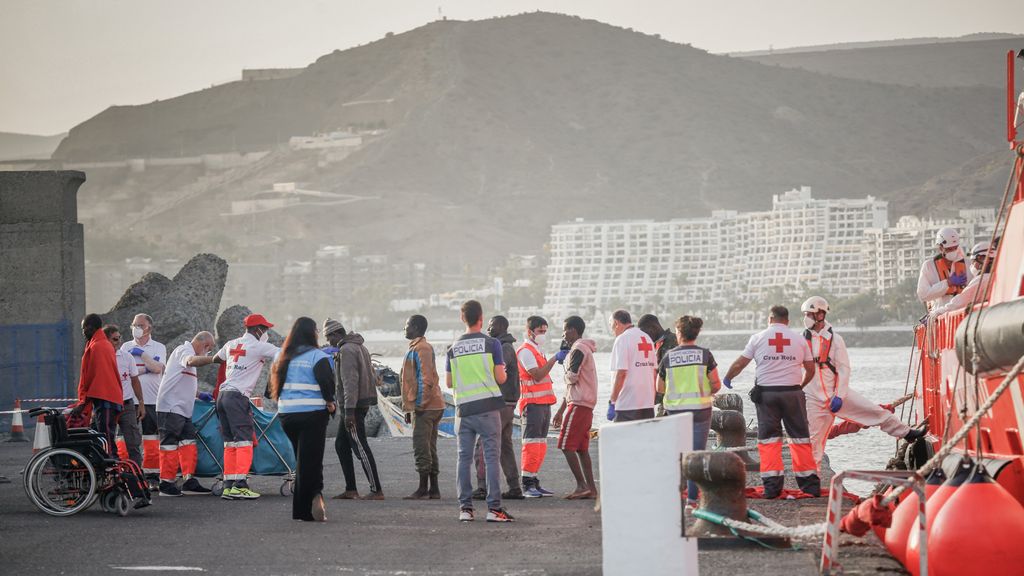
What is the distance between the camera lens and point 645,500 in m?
7.77

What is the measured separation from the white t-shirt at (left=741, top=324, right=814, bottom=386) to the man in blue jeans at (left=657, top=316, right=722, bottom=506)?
1.47ft

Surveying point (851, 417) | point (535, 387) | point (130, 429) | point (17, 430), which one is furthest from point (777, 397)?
point (17, 430)

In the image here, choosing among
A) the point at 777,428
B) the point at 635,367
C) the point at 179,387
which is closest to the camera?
the point at 777,428

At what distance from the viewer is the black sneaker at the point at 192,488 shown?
14.3 m

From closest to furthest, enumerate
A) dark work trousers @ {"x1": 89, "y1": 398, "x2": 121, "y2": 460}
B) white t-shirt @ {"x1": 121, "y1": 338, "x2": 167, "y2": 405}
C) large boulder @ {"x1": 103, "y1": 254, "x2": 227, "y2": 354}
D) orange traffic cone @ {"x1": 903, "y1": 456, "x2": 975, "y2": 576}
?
orange traffic cone @ {"x1": 903, "y1": 456, "x2": 975, "y2": 576}, dark work trousers @ {"x1": 89, "y1": 398, "x2": 121, "y2": 460}, white t-shirt @ {"x1": 121, "y1": 338, "x2": 167, "y2": 405}, large boulder @ {"x1": 103, "y1": 254, "x2": 227, "y2": 354}

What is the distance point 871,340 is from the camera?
19025cm

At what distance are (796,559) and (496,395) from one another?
10.7ft

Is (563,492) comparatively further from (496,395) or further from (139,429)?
(139,429)

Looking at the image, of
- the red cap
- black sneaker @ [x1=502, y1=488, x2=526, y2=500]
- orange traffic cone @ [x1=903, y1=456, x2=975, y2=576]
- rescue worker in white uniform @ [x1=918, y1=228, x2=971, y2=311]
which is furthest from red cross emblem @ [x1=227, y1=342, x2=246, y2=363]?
orange traffic cone @ [x1=903, y1=456, x2=975, y2=576]

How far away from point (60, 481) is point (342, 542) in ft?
10.1

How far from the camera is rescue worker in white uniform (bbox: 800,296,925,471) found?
13.7 metres

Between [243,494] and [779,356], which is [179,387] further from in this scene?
[779,356]

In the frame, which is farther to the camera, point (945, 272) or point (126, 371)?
point (126, 371)

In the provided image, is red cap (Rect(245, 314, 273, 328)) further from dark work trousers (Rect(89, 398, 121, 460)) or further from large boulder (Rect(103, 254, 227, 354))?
large boulder (Rect(103, 254, 227, 354))
